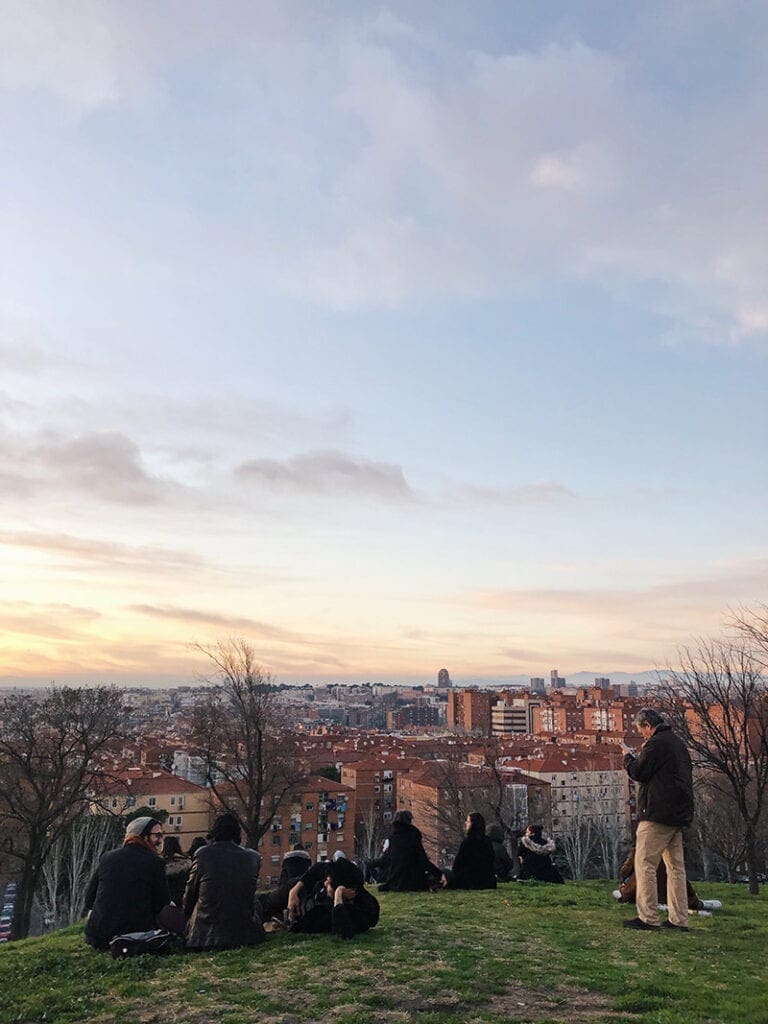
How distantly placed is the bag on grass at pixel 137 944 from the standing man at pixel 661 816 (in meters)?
5.32

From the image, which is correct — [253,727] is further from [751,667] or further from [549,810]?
[549,810]

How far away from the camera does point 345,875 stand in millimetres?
7828

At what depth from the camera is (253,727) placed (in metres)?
26.9

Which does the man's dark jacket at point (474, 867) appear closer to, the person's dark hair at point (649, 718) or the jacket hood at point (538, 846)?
the jacket hood at point (538, 846)

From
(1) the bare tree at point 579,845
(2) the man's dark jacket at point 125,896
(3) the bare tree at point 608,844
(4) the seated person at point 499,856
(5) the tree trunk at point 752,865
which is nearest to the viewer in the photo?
(2) the man's dark jacket at point 125,896

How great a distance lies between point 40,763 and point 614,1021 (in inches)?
1111

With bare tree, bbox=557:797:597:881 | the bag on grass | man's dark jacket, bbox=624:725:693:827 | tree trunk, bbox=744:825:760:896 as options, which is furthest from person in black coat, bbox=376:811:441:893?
bare tree, bbox=557:797:597:881

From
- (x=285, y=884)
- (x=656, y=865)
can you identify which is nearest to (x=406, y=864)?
(x=285, y=884)

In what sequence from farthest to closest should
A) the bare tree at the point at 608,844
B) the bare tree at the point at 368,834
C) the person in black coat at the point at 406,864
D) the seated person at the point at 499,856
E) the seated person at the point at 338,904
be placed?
the bare tree at the point at 368,834 < the bare tree at the point at 608,844 < the seated person at the point at 499,856 < the person in black coat at the point at 406,864 < the seated person at the point at 338,904

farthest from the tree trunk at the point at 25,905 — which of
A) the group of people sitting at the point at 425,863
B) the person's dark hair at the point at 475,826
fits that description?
the person's dark hair at the point at 475,826

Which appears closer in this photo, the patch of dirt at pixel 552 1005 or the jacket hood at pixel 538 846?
the patch of dirt at pixel 552 1005

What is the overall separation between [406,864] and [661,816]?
5.18 meters

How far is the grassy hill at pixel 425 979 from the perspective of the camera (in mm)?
5176

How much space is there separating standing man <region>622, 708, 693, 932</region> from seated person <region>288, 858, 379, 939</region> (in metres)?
3.23
